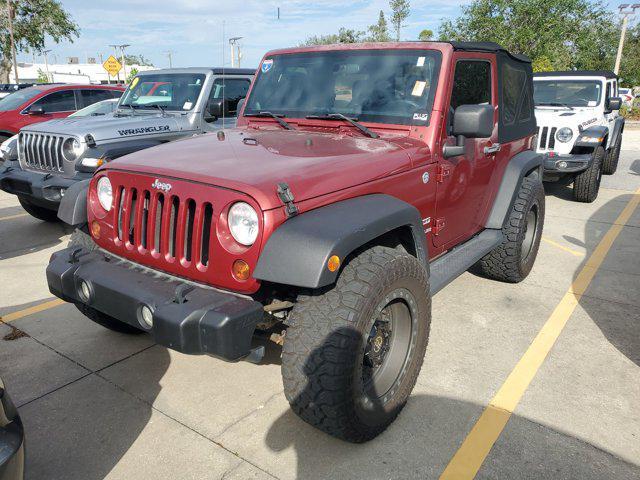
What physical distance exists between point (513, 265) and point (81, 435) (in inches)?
135

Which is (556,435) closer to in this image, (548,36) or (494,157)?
(494,157)

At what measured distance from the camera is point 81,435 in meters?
2.66

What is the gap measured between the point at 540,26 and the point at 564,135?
18.5 m

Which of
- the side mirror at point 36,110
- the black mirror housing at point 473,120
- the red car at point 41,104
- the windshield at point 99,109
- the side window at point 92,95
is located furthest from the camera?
the side window at point 92,95

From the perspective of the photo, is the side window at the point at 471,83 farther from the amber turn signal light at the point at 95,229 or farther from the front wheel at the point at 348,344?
the amber turn signal light at the point at 95,229

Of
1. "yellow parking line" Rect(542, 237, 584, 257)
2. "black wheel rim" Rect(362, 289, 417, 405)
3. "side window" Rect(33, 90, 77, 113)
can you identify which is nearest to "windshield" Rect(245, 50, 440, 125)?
"black wheel rim" Rect(362, 289, 417, 405)

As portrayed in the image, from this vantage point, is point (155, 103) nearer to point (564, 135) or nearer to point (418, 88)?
point (418, 88)

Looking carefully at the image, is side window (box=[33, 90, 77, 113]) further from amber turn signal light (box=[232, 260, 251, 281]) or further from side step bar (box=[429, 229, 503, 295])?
amber turn signal light (box=[232, 260, 251, 281])

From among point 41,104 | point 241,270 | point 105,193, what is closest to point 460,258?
point 241,270

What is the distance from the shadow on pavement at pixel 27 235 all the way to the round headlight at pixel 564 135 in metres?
6.90

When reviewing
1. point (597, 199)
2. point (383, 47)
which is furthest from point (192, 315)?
point (597, 199)

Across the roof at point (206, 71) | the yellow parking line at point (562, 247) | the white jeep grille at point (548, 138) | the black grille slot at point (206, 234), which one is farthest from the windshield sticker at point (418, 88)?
the white jeep grille at point (548, 138)

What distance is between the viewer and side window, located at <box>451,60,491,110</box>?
3414 mm

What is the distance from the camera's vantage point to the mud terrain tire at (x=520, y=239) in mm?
4258
